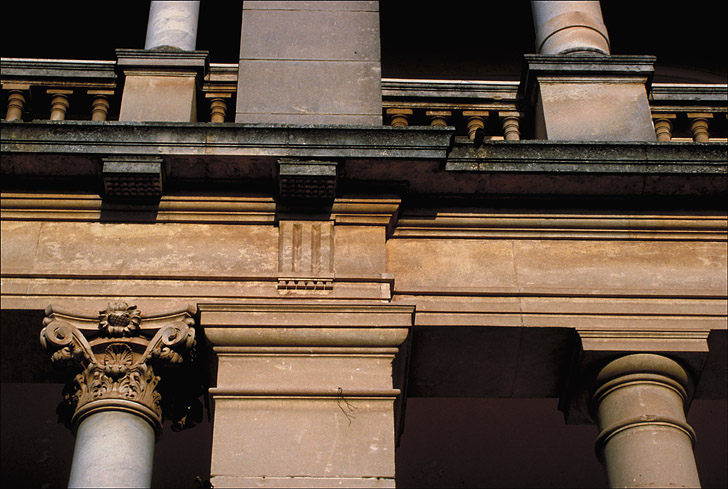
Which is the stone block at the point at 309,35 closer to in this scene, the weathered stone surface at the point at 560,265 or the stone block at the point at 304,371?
the weathered stone surface at the point at 560,265

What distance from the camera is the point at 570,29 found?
1478 centimetres

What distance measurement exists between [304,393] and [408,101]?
4310mm

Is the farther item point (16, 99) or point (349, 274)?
point (16, 99)

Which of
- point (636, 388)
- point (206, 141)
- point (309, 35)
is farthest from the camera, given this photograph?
point (309, 35)

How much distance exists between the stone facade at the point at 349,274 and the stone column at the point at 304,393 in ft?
0.07

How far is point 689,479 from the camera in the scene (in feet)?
33.6

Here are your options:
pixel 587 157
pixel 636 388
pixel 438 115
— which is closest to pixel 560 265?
pixel 587 157

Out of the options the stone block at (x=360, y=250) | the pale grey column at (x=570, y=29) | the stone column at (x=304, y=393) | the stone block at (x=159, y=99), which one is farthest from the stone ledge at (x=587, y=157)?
the stone block at (x=159, y=99)

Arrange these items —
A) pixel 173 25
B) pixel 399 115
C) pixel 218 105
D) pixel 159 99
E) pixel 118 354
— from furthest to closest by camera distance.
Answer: pixel 173 25 < pixel 399 115 < pixel 218 105 < pixel 159 99 < pixel 118 354

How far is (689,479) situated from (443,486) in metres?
6.02

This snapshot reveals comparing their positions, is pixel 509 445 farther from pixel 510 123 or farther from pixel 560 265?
pixel 560 265

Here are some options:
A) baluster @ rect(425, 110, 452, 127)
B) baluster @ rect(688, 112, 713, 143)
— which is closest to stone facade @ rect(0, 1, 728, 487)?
baluster @ rect(425, 110, 452, 127)

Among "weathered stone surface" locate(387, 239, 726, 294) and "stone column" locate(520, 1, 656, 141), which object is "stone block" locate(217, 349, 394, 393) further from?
"stone column" locate(520, 1, 656, 141)

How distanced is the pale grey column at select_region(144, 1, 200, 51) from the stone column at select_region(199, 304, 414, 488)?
175 inches
